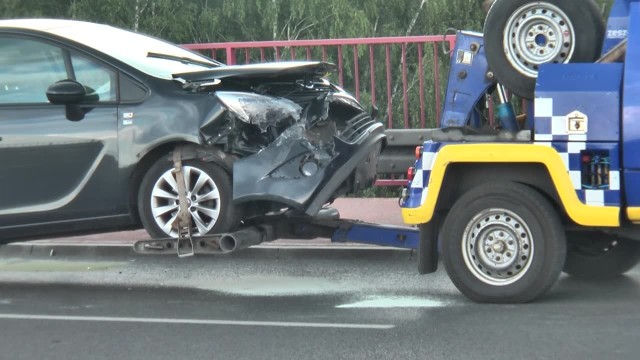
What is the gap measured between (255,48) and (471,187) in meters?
5.50

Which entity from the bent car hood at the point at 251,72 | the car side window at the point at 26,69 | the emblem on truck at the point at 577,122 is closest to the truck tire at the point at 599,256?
the emblem on truck at the point at 577,122

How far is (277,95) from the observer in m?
6.64

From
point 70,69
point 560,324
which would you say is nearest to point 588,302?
point 560,324

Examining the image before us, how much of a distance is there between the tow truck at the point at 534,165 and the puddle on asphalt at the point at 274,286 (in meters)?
0.70

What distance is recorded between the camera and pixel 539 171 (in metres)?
5.98

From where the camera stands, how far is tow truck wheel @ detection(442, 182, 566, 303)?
19.2ft

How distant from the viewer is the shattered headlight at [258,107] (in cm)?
Answer: 629

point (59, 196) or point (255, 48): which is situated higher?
point (255, 48)

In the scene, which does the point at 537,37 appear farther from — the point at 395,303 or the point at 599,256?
the point at 395,303

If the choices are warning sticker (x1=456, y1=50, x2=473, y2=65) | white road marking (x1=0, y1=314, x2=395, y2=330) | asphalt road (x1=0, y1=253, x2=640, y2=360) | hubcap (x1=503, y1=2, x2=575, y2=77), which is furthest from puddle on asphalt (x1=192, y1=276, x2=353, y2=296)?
hubcap (x1=503, y1=2, x2=575, y2=77)

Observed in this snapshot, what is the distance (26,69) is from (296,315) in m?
2.90

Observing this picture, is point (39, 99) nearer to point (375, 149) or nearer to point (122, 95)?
point (122, 95)

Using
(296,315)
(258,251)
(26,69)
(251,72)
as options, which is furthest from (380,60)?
(296,315)

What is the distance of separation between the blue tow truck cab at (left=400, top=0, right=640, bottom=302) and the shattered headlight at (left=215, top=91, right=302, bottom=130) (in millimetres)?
1073
